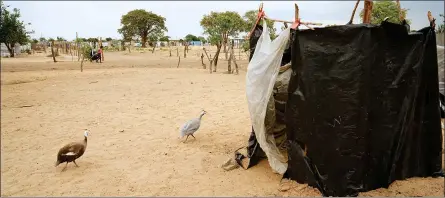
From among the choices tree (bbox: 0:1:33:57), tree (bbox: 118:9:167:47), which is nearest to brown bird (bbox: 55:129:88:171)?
tree (bbox: 0:1:33:57)

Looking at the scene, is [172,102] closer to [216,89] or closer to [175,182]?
[216,89]

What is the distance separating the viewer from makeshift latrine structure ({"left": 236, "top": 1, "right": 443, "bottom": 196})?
3.71m

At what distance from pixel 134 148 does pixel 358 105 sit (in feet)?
13.1

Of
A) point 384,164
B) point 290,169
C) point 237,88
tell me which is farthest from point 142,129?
point 237,88

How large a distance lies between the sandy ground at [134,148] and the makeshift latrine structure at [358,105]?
0.91 feet

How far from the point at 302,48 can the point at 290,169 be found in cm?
157

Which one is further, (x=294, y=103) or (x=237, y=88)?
(x=237, y=88)

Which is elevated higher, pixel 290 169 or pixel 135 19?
pixel 135 19

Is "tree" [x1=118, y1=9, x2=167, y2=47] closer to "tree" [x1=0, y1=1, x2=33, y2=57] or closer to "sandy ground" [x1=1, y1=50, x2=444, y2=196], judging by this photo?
"tree" [x1=0, y1=1, x2=33, y2=57]

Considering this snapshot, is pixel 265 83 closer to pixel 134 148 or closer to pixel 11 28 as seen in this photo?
pixel 134 148

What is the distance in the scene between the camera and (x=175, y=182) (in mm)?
4652

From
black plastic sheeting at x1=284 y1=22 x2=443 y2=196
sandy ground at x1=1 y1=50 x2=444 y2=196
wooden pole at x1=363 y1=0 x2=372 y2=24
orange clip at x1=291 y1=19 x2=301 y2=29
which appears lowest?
sandy ground at x1=1 y1=50 x2=444 y2=196

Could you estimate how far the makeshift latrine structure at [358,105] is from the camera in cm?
371

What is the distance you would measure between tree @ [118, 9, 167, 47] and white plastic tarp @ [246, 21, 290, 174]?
62.0m
